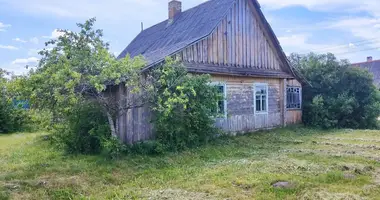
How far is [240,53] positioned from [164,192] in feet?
27.2

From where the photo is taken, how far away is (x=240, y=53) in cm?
1234

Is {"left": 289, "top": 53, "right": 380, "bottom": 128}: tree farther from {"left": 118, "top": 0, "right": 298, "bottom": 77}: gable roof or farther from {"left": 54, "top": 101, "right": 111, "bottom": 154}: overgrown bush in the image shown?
{"left": 54, "top": 101, "right": 111, "bottom": 154}: overgrown bush

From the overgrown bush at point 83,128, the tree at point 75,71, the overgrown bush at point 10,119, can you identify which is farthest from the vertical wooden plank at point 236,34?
the overgrown bush at point 10,119

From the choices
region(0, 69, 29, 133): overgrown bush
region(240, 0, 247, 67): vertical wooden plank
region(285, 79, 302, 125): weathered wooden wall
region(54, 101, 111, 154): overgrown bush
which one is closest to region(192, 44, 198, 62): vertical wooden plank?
region(240, 0, 247, 67): vertical wooden plank

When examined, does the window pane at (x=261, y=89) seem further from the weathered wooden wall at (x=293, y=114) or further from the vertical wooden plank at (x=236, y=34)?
the weathered wooden wall at (x=293, y=114)

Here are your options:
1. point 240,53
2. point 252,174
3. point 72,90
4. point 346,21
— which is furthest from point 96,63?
point 346,21

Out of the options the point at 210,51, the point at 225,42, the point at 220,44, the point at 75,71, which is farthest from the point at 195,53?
the point at 75,71

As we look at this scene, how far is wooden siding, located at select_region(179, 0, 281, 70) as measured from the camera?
11.1 metres

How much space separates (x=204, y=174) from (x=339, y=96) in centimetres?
1107

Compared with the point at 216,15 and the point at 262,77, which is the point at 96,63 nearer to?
the point at 216,15

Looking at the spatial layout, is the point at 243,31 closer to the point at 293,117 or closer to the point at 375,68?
the point at 293,117

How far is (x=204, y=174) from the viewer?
6.38 meters

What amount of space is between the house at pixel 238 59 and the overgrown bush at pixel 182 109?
817 mm

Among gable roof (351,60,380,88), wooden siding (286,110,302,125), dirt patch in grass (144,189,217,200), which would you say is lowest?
dirt patch in grass (144,189,217,200)
